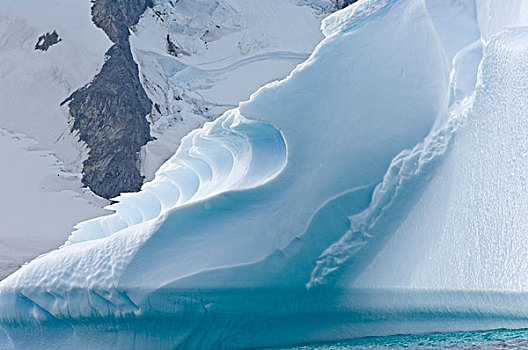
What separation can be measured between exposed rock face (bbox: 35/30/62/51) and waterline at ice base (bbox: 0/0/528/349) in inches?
382

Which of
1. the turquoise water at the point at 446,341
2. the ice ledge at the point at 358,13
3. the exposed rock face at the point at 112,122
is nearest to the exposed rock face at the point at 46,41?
the exposed rock face at the point at 112,122

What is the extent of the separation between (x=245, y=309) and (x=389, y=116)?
1603mm

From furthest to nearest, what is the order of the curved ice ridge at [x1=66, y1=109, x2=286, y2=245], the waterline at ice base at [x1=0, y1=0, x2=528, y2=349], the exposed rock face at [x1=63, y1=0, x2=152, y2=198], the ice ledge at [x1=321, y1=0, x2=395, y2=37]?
the exposed rock face at [x1=63, y1=0, x2=152, y2=198] → the ice ledge at [x1=321, y1=0, x2=395, y2=37] → the curved ice ridge at [x1=66, y1=109, x2=286, y2=245] → the waterline at ice base at [x1=0, y1=0, x2=528, y2=349]

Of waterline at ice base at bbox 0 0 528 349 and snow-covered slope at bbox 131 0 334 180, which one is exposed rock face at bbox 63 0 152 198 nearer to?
snow-covered slope at bbox 131 0 334 180

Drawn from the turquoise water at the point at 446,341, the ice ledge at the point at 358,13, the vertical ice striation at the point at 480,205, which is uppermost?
the ice ledge at the point at 358,13

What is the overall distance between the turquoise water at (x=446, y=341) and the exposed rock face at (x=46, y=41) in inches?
425

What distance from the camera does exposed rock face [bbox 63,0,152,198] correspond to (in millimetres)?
A: 12320

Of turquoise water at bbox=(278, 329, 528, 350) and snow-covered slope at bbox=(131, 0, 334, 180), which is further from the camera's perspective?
snow-covered slope at bbox=(131, 0, 334, 180)

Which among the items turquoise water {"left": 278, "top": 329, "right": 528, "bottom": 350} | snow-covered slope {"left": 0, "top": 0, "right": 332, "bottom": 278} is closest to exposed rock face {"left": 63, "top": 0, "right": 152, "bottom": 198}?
snow-covered slope {"left": 0, "top": 0, "right": 332, "bottom": 278}

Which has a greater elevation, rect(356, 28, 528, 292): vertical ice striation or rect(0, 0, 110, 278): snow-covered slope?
rect(0, 0, 110, 278): snow-covered slope

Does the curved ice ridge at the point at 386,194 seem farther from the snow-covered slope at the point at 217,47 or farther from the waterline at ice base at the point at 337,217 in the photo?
the snow-covered slope at the point at 217,47

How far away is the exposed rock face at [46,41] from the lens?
519 inches

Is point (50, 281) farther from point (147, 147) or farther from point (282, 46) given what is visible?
point (282, 46)

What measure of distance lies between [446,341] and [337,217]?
1006mm
